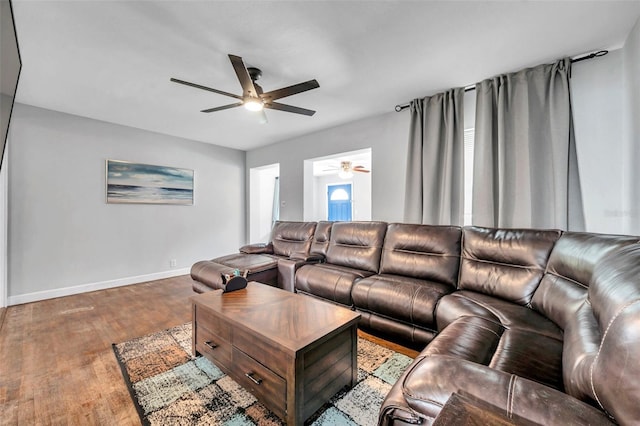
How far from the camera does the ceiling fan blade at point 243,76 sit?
74.1 inches

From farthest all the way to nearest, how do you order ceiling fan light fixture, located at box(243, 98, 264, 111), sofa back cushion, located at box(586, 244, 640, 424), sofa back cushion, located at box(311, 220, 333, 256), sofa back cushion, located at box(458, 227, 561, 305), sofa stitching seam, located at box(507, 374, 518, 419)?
sofa back cushion, located at box(311, 220, 333, 256) < ceiling fan light fixture, located at box(243, 98, 264, 111) < sofa back cushion, located at box(458, 227, 561, 305) < sofa stitching seam, located at box(507, 374, 518, 419) < sofa back cushion, located at box(586, 244, 640, 424)

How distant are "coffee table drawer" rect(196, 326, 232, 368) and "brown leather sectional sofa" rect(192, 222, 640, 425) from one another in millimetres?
1011

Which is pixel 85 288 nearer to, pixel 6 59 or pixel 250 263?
pixel 250 263

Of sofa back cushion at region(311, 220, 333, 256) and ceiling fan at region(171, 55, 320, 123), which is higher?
ceiling fan at region(171, 55, 320, 123)

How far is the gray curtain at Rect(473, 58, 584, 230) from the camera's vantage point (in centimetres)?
228

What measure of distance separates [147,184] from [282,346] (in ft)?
13.3

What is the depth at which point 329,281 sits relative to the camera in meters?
2.53

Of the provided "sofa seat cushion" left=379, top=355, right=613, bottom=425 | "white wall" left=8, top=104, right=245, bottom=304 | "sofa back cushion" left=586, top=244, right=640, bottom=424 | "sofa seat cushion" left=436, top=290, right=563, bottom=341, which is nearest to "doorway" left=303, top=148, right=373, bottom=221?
"white wall" left=8, top=104, right=245, bottom=304

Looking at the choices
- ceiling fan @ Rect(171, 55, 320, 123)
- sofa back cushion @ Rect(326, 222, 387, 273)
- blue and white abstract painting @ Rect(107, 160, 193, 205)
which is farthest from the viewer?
blue and white abstract painting @ Rect(107, 160, 193, 205)

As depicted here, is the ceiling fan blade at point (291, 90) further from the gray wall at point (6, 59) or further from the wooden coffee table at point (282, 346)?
the wooden coffee table at point (282, 346)

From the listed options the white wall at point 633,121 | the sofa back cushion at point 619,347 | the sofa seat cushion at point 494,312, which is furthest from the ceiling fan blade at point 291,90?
the white wall at point 633,121

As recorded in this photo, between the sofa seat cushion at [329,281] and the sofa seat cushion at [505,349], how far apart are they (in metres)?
1.09

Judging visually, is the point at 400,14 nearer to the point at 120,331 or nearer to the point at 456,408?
the point at 456,408

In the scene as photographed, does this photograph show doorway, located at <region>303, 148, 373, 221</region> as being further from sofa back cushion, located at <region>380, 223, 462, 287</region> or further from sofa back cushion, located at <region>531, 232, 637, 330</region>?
sofa back cushion, located at <region>531, 232, 637, 330</region>
